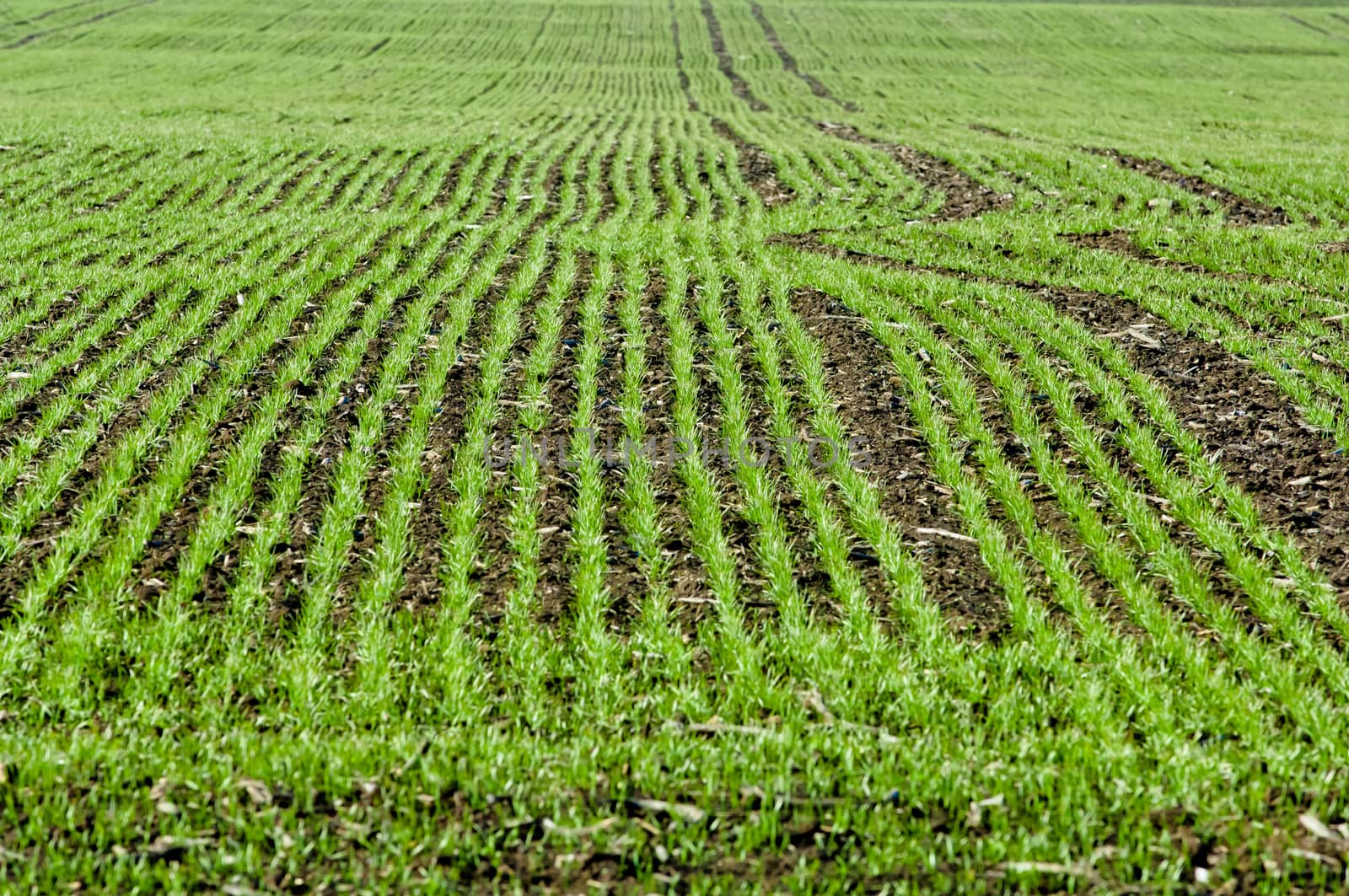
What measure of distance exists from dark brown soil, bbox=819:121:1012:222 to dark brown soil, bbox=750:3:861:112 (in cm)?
1542

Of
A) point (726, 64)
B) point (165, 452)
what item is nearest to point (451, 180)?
point (165, 452)

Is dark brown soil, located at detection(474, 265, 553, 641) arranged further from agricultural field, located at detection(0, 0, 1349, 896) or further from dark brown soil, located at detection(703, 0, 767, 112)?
dark brown soil, located at detection(703, 0, 767, 112)

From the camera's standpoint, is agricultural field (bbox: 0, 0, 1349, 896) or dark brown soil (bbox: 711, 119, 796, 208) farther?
dark brown soil (bbox: 711, 119, 796, 208)

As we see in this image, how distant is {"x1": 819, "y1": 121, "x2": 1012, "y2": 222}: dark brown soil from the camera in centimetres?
1486

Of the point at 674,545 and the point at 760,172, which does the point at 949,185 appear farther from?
the point at 674,545

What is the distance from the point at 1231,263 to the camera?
11195 mm

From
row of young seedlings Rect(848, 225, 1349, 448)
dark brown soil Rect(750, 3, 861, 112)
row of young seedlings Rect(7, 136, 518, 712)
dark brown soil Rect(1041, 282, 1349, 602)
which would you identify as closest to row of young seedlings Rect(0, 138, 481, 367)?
row of young seedlings Rect(7, 136, 518, 712)

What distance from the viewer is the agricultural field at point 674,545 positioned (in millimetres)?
3723

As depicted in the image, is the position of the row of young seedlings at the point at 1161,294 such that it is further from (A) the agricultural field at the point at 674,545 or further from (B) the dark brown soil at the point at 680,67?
(B) the dark brown soil at the point at 680,67

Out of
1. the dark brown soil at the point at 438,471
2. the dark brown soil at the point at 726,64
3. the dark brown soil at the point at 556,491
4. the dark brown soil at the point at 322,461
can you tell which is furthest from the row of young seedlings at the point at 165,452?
the dark brown soil at the point at 726,64

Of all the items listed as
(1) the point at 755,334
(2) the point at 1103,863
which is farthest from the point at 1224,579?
(1) the point at 755,334

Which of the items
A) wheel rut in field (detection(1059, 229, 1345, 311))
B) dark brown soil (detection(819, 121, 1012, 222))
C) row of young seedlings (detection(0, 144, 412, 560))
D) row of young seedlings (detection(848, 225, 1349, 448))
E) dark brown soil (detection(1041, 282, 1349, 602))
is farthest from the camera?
dark brown soil (detection(819, 121, 1012, 222))

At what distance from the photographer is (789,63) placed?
5469 centimetres

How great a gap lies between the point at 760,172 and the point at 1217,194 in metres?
7.53
